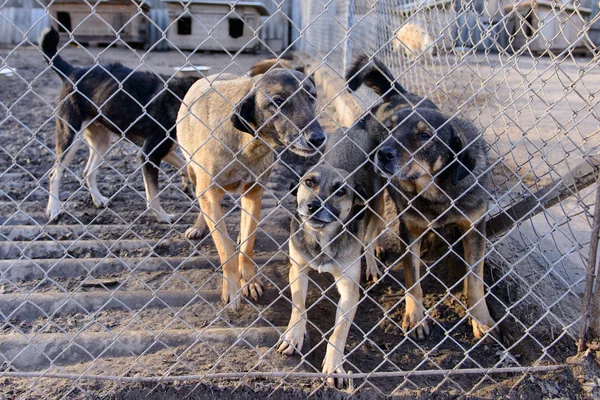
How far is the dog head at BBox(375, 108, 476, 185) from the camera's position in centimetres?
283

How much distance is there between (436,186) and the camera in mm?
2932

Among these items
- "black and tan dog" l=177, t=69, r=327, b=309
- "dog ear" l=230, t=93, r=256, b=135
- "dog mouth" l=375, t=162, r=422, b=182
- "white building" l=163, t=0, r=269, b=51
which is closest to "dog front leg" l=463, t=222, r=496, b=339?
"dog mouth" l=375, t=162, r=422, b=182

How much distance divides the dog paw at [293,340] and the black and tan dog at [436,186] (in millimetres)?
670

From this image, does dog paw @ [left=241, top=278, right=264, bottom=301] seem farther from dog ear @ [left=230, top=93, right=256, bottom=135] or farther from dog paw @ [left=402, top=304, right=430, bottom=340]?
dog ear @ [left=230, top=93, right=256, bottom=135]

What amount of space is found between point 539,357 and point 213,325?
1.75 meters

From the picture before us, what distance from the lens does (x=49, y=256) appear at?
3.50 meters

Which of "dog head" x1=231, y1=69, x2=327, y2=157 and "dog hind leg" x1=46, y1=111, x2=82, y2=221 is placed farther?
"dog hind leg" x1=46, y1=111, x2=82, y2=221

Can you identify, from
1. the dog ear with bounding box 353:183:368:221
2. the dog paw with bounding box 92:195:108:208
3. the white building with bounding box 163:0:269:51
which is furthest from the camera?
the white building with bounding box 163:0:269:51

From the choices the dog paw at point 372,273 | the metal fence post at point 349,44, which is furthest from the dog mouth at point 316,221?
the metal fence post at point 349,44

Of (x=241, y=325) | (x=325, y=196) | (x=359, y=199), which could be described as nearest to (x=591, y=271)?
(x=359, y=199)

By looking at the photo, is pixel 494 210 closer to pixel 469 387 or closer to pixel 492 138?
pixel 469 387

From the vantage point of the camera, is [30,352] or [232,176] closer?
[30,352]

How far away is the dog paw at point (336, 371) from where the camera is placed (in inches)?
100

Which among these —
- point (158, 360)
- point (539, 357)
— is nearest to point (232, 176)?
point (158, 360)
